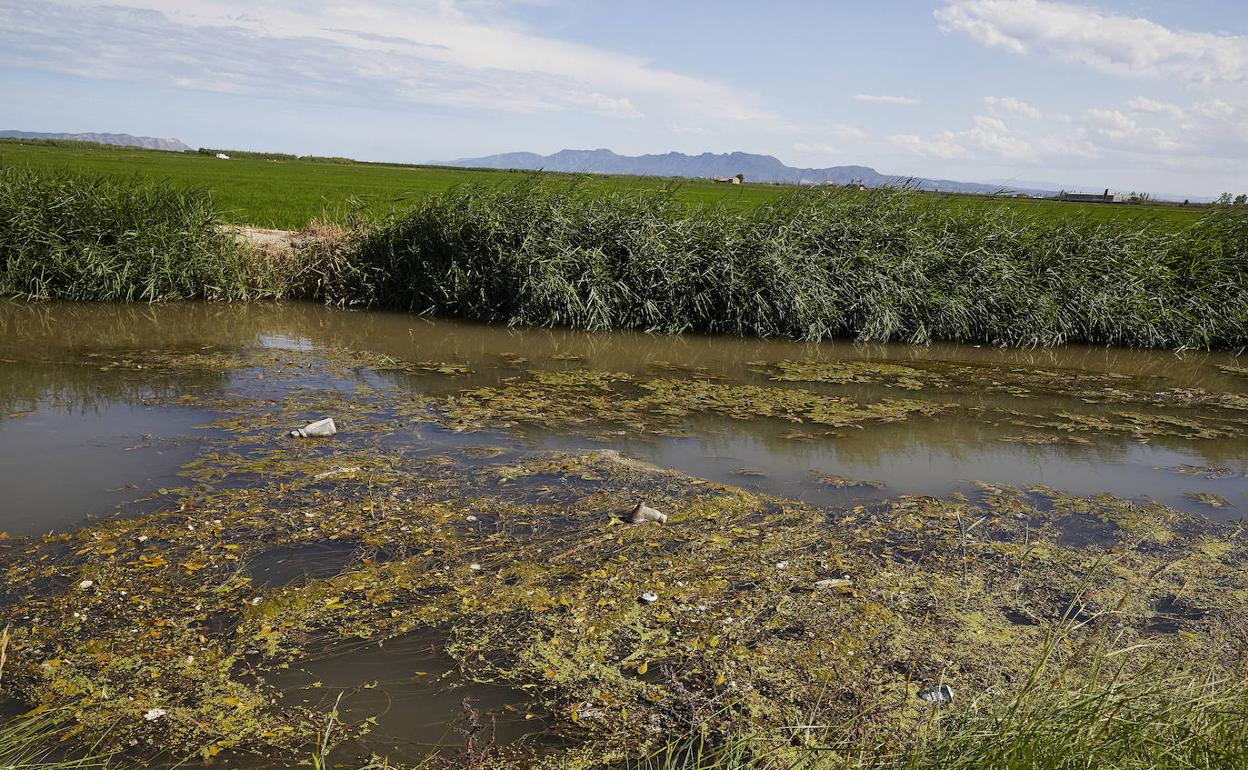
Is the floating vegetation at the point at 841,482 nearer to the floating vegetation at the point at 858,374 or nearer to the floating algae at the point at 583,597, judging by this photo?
the floating algae at the point at 583,597

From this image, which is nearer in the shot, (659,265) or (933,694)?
(933,694)

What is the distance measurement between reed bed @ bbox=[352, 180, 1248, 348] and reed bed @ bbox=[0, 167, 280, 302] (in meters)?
2.28

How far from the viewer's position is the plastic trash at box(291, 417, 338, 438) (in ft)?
20.5

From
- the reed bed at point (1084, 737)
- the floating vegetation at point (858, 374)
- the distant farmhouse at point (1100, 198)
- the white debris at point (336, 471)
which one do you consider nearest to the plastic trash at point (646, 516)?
the white debris at point (336, 471)

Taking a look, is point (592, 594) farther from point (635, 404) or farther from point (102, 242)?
point (102, 242)

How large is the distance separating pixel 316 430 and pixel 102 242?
8.06 meters

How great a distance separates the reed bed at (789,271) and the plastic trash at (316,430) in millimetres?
5482

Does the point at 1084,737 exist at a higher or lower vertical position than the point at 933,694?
higher

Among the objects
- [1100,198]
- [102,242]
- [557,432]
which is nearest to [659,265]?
[557,432]

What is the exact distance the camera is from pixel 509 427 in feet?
22.8

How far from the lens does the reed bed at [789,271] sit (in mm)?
11797

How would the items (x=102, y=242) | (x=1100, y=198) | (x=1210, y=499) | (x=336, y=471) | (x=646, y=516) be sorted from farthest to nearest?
(x=1100, y=198), (x=102, y=242), (x=1210, y=499), (x=336, y=471), (x=646, y=516)

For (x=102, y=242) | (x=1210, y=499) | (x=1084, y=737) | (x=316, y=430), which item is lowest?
(x=1210, y=499)

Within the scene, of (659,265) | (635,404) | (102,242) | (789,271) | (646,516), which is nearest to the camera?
(646,516)
